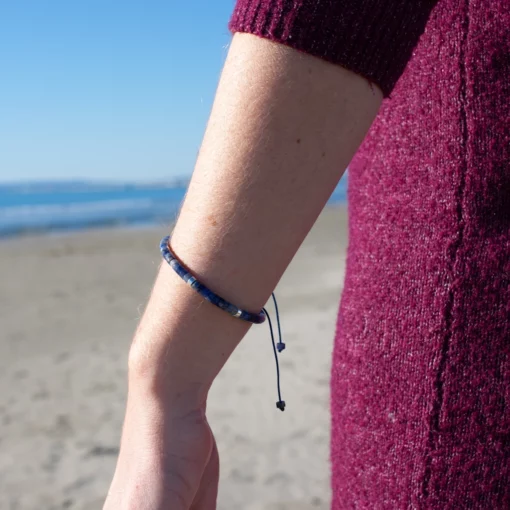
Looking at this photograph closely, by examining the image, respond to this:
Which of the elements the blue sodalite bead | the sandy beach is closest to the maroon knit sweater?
the blue sodalite bead

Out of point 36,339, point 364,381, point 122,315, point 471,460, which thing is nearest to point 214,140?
point 364,381

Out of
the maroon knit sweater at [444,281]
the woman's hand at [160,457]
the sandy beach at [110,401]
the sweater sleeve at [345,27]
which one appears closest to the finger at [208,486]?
the woman's hand at [160,457]

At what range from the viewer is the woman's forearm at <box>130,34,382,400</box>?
26.6 inches

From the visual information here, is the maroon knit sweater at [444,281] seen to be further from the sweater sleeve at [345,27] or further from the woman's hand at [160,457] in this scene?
the woman's hand at [160,457]

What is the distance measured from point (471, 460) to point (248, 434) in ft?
11.1

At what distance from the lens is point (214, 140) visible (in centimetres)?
71

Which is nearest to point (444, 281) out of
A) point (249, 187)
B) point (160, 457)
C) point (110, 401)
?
point (249, 187)

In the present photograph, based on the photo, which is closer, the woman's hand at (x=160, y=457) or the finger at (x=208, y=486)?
the woman's hand at (x=160, y=457)

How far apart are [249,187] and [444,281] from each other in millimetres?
284

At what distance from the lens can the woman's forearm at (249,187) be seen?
676mm

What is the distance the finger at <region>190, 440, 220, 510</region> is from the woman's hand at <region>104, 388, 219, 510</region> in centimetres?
7

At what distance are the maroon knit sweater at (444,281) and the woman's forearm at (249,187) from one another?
0.10 meters

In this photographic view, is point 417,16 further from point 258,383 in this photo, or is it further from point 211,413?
point 258,383

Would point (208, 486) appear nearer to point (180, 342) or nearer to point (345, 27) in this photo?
point (180, 342)
